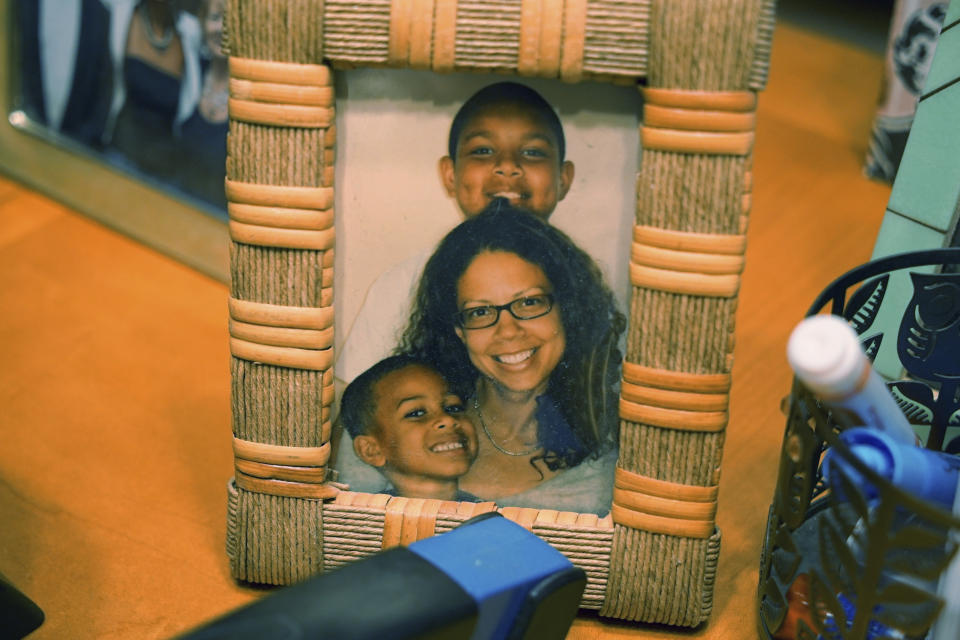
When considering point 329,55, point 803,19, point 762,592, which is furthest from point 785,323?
point 803,19

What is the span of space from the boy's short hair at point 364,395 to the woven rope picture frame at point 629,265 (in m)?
0.01

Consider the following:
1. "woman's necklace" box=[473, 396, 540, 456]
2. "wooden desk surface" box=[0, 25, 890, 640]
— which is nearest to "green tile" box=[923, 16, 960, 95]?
"wooden desk surface" box=[0, 25, 890, 640]

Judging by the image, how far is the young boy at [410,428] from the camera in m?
0.53

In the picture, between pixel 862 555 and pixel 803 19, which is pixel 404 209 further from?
pixel 803 19

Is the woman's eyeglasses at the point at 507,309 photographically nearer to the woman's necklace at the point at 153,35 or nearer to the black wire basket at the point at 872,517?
the black wire basket at the point at 872,517

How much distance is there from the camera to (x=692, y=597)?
529mm

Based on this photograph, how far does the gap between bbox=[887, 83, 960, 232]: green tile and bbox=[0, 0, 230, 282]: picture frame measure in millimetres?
434

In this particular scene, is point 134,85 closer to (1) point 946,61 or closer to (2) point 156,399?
(2) point 156,399

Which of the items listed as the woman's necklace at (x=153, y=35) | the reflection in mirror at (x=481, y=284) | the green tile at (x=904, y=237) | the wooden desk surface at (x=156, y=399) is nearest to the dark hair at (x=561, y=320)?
the reflection in mirror at (x=481, y=284)

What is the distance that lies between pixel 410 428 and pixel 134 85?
40 centimetres

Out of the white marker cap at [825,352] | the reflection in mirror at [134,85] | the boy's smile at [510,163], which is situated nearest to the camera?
the white marker cap at [825,352]

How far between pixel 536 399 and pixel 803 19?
777 mm

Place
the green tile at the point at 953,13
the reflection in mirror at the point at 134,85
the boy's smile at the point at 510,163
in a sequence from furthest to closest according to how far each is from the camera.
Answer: the reflection in mirror at the point at 134,85
the green tile at the point at 953,13
the boy's smile at the point at 510,163

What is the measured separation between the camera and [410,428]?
20.9 inches
